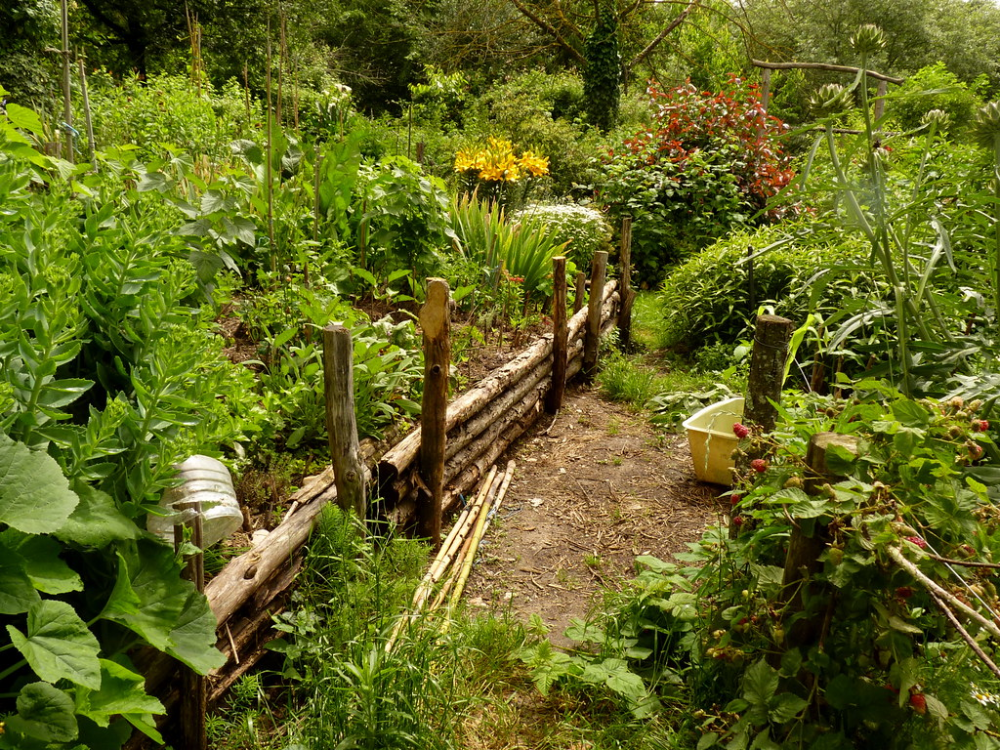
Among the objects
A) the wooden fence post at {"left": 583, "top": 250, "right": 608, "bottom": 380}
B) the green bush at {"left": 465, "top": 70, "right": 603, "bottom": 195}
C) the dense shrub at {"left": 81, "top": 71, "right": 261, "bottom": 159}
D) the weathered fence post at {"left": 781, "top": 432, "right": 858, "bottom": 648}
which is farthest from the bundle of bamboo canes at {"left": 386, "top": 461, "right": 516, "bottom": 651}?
the green bush at {"left": 465, "top": 70, "right": 603, "bottom": 195}

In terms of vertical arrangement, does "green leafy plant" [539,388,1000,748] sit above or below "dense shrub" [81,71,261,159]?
below

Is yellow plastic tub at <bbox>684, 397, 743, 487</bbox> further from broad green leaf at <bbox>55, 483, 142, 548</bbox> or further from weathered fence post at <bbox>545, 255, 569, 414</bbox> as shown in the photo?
broad green leaf at <bbox>55, 483, 142, 548</bbox>

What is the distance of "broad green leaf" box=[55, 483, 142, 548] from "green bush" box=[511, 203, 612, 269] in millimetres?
5561

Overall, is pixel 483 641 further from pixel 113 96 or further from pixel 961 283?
pixel 113 96

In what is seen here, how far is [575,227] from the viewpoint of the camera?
703cm

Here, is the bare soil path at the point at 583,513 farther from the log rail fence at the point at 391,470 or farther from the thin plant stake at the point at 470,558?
the log rail fence at the point at 391,470

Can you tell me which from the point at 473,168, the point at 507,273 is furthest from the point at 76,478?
the point at 473,168

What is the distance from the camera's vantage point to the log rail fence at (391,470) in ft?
7.23

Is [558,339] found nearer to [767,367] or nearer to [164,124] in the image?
[767,367]

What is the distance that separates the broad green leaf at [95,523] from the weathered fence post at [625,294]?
5.16m

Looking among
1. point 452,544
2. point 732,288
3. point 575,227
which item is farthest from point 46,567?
point 575,227

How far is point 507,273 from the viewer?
5.39 meters

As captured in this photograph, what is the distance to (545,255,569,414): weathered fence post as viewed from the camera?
15.3ft

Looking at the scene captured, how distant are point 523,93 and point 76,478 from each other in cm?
1392
